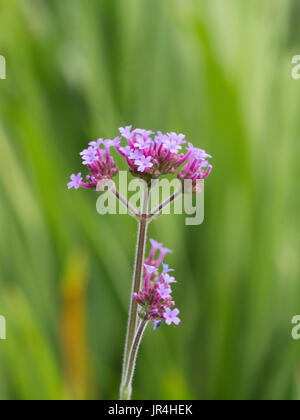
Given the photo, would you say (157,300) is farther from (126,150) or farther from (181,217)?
(181,217)

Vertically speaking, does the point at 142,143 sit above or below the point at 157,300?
above

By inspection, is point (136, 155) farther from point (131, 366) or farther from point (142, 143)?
point (131, 366)

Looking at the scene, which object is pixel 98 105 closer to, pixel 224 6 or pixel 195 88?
pixel 195 88

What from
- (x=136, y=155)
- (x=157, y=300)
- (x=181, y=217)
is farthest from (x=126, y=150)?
(x=181, y=217)

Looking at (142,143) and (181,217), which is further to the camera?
(181,217)

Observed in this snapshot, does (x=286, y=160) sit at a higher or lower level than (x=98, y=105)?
lower

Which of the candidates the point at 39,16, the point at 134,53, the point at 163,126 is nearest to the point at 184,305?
the point at 163,126

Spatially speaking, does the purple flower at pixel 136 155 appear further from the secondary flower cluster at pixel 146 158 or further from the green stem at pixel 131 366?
the green stem at pixel 131 366
